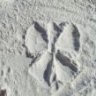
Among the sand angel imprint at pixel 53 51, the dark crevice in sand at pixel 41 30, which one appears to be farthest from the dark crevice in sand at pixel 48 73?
the dark crevice in sand at pixel 41 30

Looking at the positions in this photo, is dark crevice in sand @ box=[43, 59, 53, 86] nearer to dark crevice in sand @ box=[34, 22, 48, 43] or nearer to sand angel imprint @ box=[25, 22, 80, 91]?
sand angel imprint @ box=[25, 22, 80, 91]

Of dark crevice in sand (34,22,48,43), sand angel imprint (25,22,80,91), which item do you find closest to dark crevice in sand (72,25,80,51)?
sand angel imprint (25,22,80,91)

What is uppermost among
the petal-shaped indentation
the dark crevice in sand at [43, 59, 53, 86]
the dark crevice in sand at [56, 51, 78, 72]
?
the petal-shaped indentation

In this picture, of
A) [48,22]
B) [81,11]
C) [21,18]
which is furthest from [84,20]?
[21,18]

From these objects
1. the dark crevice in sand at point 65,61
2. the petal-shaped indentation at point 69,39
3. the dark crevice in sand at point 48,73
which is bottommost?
the dark crevice in sand at point 48,73

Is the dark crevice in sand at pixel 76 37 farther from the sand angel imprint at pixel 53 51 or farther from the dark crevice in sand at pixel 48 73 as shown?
the dark crevice in sand at pixel 48 73

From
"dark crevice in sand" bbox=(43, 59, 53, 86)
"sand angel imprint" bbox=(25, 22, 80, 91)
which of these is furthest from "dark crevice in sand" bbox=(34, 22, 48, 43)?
"dark crevice in sand" bbox=(43, 59, 53, 86)

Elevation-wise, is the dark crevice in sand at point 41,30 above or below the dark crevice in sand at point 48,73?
above

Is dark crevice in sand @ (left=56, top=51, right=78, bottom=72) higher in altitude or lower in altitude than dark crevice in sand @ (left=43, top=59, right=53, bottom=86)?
higher
